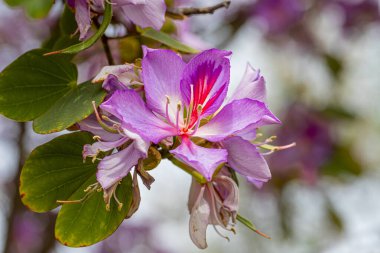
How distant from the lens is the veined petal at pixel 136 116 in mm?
568

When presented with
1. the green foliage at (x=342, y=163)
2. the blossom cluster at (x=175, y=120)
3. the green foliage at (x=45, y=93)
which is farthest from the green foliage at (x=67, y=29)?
the green foliage at (x=342, y=163)

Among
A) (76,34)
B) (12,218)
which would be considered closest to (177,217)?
(12,218)

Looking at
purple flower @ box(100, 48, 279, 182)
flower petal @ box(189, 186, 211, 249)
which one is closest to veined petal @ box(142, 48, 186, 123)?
purple flower @ box(100, 48, 279, 182)

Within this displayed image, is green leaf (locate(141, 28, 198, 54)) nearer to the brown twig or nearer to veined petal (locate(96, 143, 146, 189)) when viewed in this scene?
the brown twig

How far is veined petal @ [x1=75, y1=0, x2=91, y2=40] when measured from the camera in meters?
0.64

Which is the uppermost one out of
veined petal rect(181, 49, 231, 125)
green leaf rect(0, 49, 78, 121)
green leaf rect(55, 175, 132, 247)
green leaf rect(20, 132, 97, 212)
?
veined petal rect(181, 49, 231, 125)

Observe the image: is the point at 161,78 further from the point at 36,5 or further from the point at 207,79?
the point at 36,5

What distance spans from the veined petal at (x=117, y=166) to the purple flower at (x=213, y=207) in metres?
0.10

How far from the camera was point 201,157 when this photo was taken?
0.57m

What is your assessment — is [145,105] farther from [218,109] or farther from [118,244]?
[118,244]

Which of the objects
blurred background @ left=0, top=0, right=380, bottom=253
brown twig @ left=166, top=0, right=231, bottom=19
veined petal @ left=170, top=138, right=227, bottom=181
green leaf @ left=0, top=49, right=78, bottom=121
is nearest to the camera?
veined petal @ left=170, top=138, right=227, bottom=181

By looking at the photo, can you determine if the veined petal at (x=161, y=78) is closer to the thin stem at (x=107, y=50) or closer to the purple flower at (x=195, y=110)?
the purple flower at (x=195, y=110)

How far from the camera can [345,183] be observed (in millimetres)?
2219

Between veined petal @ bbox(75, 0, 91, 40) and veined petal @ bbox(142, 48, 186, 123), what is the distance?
7cm
